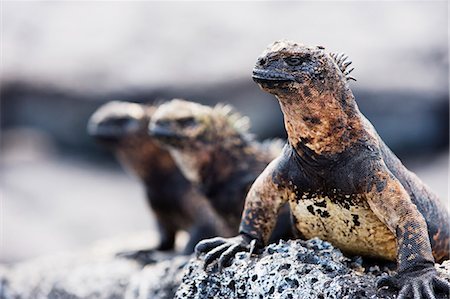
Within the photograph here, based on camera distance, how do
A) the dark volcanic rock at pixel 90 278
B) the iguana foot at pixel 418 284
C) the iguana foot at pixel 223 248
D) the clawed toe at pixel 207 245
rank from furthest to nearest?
the dark volcanic rock at pixel 90 278, the clawed toe at pixel 207 245, the iguana foot at pixel 223 248, the iguana foot at pixel 418 284

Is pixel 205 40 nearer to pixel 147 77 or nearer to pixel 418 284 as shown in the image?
pixel 147 77

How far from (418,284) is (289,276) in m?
0.70

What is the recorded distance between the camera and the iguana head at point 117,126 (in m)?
8.71

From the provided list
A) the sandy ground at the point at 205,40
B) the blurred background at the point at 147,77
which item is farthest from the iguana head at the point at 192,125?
the sandy ground at the point at 205,40

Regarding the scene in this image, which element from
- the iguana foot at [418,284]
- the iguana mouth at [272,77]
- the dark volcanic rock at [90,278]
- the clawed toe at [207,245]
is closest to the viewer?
the iguana foot at [418,284]

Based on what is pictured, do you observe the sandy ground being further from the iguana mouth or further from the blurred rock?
the iguana mouth

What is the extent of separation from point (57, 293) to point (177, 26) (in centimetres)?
1306

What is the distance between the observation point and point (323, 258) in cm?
532

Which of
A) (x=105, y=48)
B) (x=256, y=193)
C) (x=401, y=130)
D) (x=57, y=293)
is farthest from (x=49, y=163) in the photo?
(x=256, y=193)

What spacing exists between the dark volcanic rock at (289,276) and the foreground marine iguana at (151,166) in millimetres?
3083

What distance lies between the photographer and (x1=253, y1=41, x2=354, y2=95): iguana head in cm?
502

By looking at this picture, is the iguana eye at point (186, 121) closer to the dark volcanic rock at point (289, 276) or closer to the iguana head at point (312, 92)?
the dark volcanic rock at point (289, 276)

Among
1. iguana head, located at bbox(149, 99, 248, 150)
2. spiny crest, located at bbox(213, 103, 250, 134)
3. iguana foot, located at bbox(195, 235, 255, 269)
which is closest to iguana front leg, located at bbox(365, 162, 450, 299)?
iguana foot, located at bbox(195, 235, 255, 269)

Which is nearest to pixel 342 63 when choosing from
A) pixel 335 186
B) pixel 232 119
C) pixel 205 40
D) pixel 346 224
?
pixel 335 186
